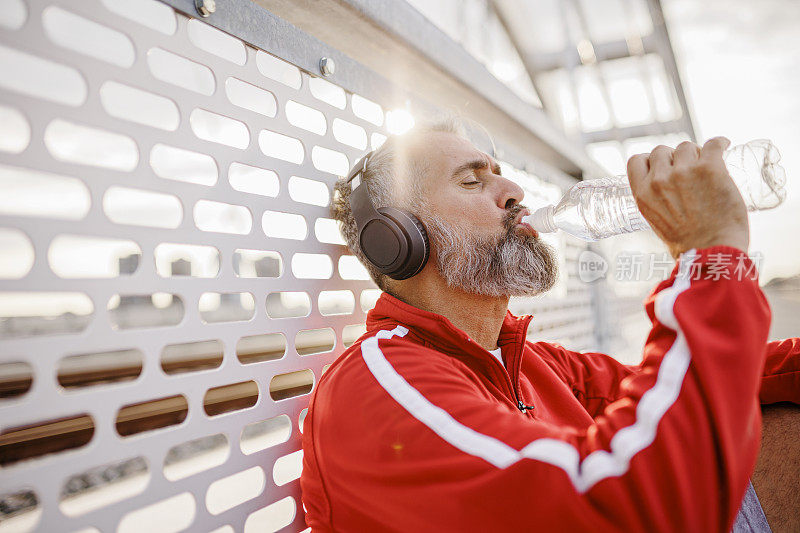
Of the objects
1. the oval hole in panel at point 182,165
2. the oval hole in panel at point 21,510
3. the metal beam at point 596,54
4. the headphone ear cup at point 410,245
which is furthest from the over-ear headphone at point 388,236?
the metal beam at point 596,54

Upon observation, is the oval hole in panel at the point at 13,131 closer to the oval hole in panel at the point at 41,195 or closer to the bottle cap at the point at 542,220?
the oval hole in panel at the point at 41,195

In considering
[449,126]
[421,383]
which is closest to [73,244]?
[421,383]

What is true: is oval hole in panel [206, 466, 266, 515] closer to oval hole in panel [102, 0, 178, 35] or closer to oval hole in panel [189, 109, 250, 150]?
oval hole in panel [189, 109, 250, 150]

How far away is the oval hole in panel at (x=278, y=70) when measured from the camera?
0.99 m

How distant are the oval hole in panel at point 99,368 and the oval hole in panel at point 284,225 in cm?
32

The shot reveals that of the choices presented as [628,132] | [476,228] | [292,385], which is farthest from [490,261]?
[628,132]

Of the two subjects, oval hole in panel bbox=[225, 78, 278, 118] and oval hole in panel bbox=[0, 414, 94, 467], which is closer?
oval hole in panel bbox=[0, 414, 94, 467]

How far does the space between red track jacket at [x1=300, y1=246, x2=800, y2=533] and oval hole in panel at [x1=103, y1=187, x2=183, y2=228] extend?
37 centimetres

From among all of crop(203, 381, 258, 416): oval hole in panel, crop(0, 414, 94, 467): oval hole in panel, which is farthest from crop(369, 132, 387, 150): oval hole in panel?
crop(0, 414, 94, 467): oval hole in panel

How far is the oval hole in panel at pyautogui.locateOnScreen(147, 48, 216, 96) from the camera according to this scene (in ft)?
2.57

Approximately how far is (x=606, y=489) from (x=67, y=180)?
774 millimetres

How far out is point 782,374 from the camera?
1.29 metres

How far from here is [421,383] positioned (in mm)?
764

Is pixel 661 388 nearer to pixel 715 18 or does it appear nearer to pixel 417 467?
pixel 417 467
